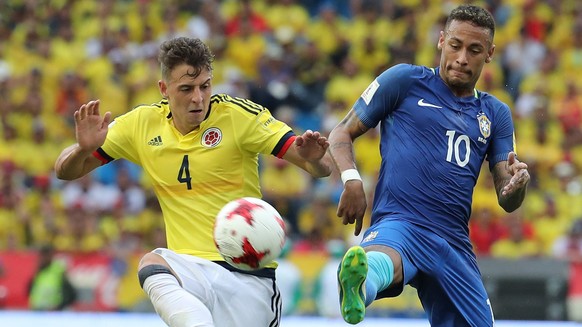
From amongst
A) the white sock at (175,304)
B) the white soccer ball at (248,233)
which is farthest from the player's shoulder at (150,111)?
the white sock at (175,304)

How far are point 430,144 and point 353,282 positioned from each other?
1.43 meters

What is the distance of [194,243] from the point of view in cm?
688

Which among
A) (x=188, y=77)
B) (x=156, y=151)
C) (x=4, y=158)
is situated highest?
(x=188, y=77)

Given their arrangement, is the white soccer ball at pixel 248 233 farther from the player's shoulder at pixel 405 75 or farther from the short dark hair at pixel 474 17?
the short dark hair at pixel 474 17

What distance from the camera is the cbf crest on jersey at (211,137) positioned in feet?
23.0

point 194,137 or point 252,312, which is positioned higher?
point 194,137

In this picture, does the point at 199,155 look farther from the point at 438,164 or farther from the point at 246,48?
the point at 246,48

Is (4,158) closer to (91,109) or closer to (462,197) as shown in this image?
(91,109)

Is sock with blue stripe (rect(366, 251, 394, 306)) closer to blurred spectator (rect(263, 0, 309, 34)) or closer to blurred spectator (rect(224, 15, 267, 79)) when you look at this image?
blurred spectator (rect(224, 15, 267, 79))

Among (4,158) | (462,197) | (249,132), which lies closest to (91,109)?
(249,132)

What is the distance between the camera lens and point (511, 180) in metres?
6.54

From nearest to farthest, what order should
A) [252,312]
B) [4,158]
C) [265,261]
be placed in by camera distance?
[265,261], [252,312], [4,158]

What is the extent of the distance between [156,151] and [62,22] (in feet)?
37.4

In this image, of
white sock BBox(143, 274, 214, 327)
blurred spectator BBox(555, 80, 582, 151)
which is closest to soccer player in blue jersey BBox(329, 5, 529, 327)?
white sock BBox(143, 274, 214, 327)
